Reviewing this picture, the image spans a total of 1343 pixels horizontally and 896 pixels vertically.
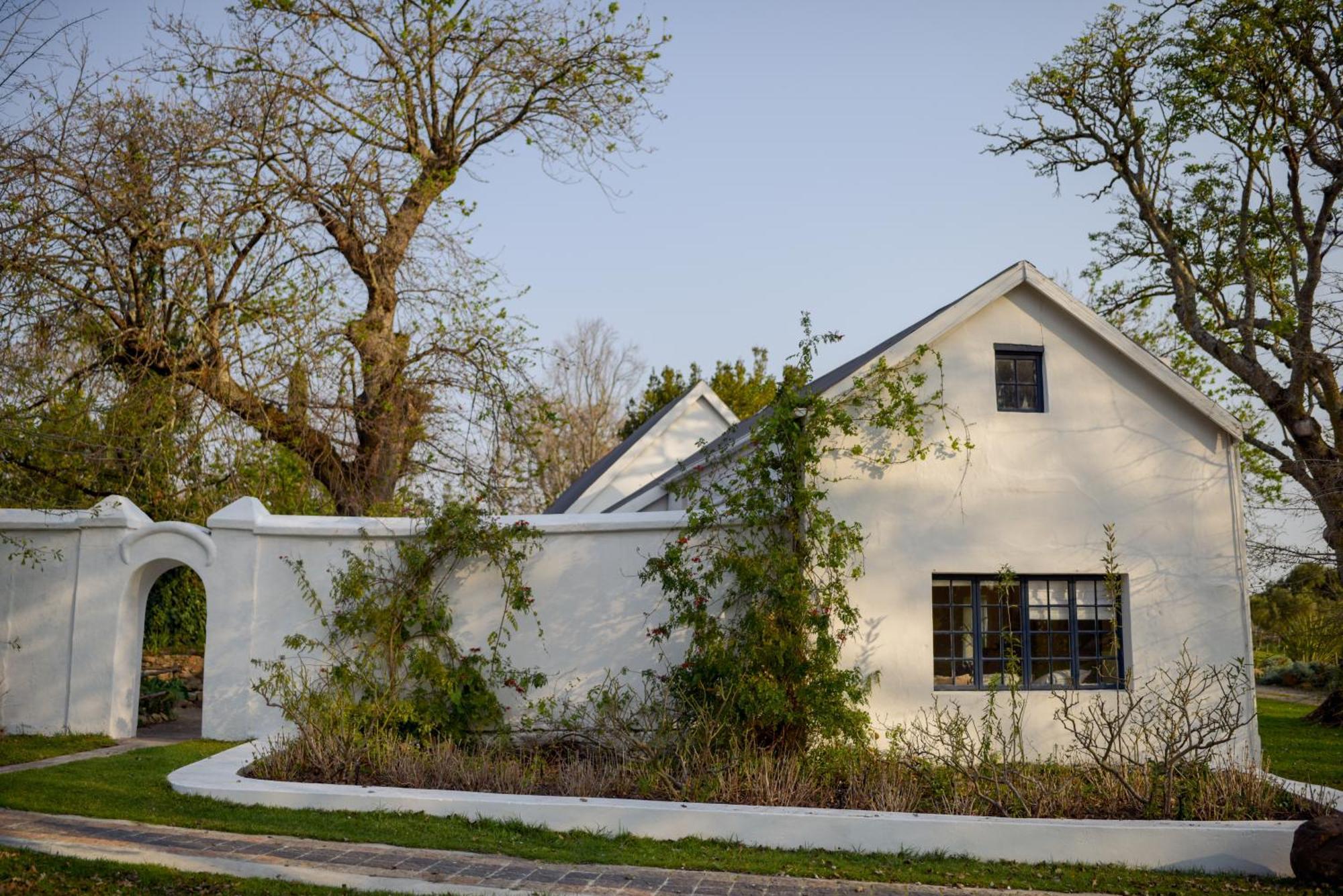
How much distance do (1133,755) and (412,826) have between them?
734cm

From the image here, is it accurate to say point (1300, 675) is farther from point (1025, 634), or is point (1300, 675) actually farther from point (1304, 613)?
point (1025, 634)

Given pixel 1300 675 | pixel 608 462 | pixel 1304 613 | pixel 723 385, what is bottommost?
pixel 1300 675

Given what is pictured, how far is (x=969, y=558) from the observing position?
11938 millimetres

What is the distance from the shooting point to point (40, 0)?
7.94 m

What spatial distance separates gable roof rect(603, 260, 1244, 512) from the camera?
38.9ft

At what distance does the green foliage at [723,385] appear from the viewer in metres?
39.3

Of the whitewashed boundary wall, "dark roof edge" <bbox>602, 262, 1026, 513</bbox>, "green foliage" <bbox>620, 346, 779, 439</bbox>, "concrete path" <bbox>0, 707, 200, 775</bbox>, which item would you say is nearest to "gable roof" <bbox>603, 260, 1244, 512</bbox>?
"dark roof edge" <bbox>602, 262, 1026, 513</bbox>

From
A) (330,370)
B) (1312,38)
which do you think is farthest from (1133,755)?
(1312,38)

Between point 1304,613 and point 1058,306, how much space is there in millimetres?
18408

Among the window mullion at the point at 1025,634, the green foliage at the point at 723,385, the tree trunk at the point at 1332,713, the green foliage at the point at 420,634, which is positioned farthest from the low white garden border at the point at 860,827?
the green foliage at the point at 723,385

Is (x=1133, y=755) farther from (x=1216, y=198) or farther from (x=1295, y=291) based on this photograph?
(x=1216, y=198)

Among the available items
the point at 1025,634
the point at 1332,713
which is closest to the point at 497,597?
the point at 1025,634

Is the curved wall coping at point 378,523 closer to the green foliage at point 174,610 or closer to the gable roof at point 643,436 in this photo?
the green foliage at point 174,610

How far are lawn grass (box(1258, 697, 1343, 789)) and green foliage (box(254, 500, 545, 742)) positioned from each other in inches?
336
